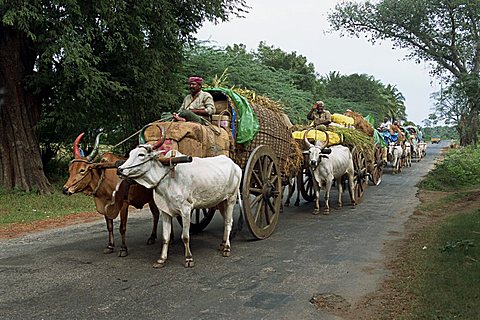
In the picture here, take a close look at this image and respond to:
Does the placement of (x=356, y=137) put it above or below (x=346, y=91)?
below

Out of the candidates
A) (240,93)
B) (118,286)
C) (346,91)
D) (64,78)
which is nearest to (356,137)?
(240,93)

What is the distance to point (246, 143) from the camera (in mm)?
8211

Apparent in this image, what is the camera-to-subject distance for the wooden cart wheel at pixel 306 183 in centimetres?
1192

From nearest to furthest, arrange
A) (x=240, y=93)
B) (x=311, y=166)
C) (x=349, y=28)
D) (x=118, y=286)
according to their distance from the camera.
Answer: (x=118, y=286)
(x=240, y=93)
(x=311, y=166)
(x=349, y=28)

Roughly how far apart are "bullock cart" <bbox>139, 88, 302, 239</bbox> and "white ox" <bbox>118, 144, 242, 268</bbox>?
30cm

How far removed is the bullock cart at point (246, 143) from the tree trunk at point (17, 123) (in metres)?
6.90

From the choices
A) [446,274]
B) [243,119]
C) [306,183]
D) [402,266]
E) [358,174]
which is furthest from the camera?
[306,183]

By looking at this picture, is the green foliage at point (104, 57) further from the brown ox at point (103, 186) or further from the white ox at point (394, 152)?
the white ox at point (394, 152)

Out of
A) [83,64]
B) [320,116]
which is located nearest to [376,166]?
[320,116]

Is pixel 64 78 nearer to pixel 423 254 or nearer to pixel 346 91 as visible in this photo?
pixel 423 254

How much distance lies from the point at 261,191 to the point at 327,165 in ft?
10.8

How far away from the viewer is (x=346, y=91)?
47.8 metres

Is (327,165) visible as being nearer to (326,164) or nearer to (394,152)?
(326,164)

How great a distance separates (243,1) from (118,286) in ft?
41.7
